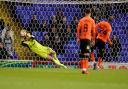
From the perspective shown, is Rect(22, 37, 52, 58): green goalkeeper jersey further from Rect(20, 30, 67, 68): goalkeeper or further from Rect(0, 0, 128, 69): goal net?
Rect(0, 0, 128, 69): goal net

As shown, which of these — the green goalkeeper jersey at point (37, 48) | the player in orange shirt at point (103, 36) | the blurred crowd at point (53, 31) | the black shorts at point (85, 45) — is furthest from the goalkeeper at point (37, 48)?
the black shorts at point (85, 45)

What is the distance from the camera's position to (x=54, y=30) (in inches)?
559

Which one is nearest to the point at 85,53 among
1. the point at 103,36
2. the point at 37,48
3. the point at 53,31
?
the point at 103,36

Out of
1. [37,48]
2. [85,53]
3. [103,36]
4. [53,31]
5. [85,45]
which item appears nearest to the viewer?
[85,53]

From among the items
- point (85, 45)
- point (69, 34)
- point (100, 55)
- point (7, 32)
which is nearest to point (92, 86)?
point (85, 45)

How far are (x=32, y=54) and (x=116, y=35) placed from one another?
3097 mm

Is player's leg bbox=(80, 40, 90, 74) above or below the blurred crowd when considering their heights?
below

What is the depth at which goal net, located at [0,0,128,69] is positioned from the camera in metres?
13.5

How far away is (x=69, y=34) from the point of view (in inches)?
571

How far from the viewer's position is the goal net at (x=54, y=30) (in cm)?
1345

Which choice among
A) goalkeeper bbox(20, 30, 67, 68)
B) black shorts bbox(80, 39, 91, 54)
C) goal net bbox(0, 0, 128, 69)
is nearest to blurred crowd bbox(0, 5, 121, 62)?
goal net bbox(0, 0, 128, 69)

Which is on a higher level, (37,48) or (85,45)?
(85,45)

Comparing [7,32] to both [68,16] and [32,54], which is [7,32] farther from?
Result: [68,16]

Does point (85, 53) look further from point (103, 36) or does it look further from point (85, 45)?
point (103, 36)
